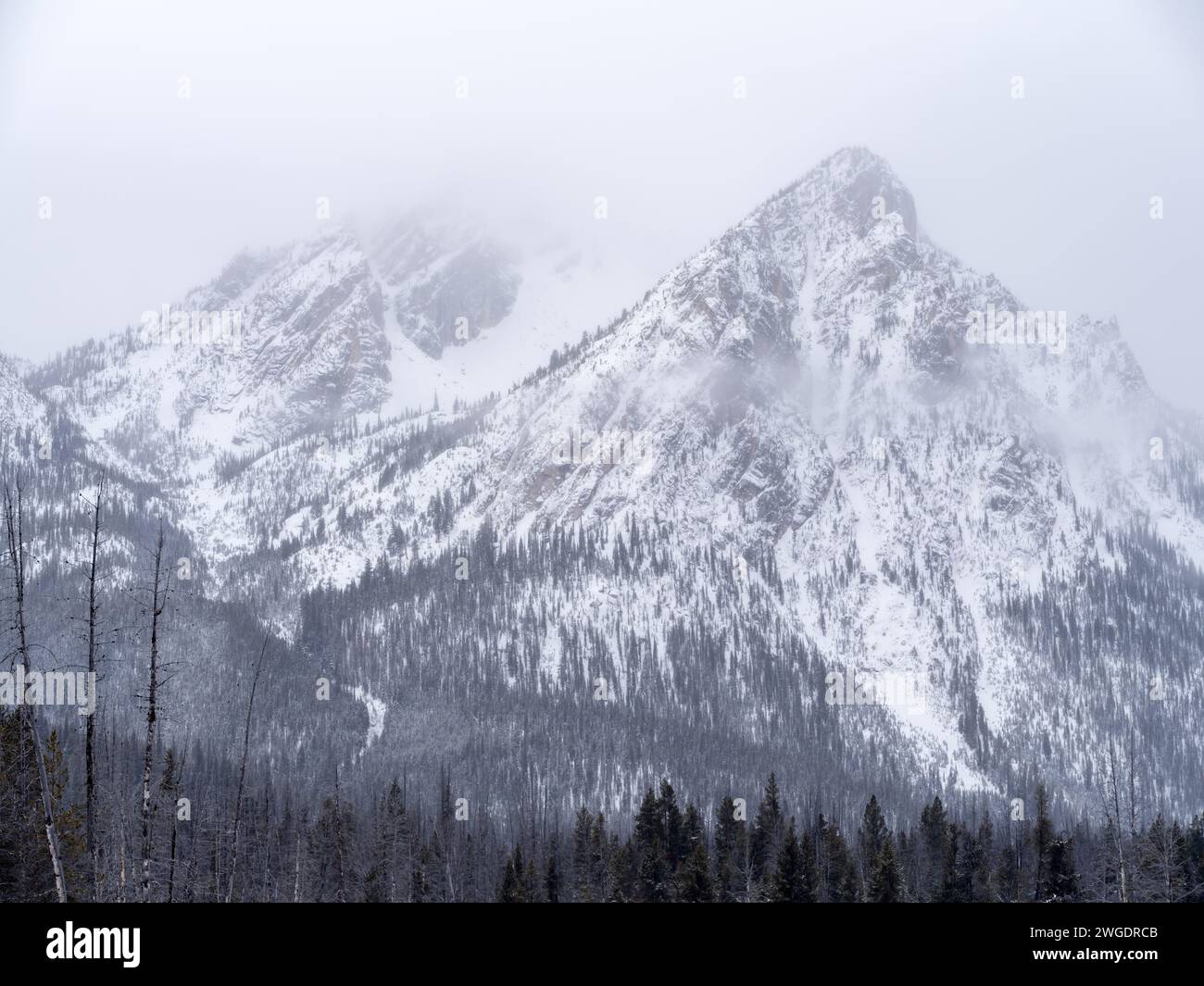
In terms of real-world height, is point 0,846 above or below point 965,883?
above

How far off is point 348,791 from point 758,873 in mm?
118390

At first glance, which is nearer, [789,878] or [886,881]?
[789,878]

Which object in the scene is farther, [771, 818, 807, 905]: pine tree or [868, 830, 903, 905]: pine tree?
[868, 830, 903, 905]: pine tree

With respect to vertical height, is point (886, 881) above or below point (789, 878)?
below

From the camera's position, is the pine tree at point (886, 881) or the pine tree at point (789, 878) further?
the pine tree at point (886, 881)
